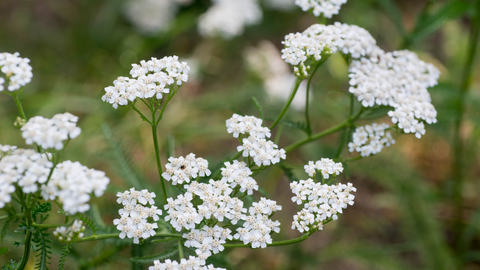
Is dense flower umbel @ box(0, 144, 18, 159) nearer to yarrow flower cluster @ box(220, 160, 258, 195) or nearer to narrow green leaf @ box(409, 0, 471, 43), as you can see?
yarrow flower cluster @ box(220, 160, 258, 195)

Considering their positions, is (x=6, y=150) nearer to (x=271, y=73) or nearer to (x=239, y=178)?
(x=239, y=178)

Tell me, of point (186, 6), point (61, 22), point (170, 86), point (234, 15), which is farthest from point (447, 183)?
point (61, 22)

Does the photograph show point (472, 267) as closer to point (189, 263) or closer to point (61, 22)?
point (189, 263)

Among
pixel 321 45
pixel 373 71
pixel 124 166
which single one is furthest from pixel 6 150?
pixel 373 71

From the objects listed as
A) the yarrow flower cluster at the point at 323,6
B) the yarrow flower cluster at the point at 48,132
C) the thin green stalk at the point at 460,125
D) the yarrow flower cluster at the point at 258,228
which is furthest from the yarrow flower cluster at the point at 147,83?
the thin green stalk at the point at 460,125

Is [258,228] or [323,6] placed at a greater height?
[323,6]

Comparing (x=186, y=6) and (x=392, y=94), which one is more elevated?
(x=186, y=6)
